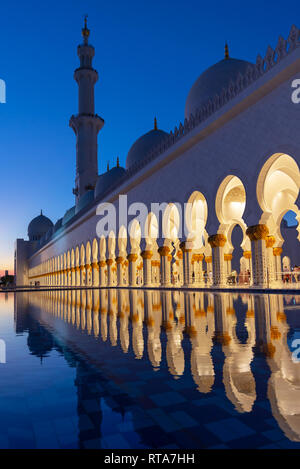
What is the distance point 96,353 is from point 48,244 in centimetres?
3868

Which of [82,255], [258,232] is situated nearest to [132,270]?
[258,232]

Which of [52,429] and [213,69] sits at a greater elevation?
[213,69]

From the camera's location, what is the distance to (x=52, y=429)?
132cm

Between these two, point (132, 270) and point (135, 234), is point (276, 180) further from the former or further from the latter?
point (132, 270)

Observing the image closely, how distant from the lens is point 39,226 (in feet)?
171

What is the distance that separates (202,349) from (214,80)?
1262 cm

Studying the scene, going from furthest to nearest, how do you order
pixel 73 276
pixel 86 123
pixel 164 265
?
pixel 73 276 < pixel 86 123 < pixel 164 265

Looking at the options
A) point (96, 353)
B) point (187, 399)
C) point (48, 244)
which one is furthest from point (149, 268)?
point (48, 244)

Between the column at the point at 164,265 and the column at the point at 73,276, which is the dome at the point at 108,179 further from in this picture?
the column at the point at 164,265

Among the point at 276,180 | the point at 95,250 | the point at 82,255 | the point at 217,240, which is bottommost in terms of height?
the point at 217,240

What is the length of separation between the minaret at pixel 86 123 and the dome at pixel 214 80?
16.1 m

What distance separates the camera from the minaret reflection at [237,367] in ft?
5.19

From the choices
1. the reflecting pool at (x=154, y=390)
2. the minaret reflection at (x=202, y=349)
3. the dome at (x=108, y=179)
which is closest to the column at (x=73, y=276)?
the dome at (x=108, y=179)
